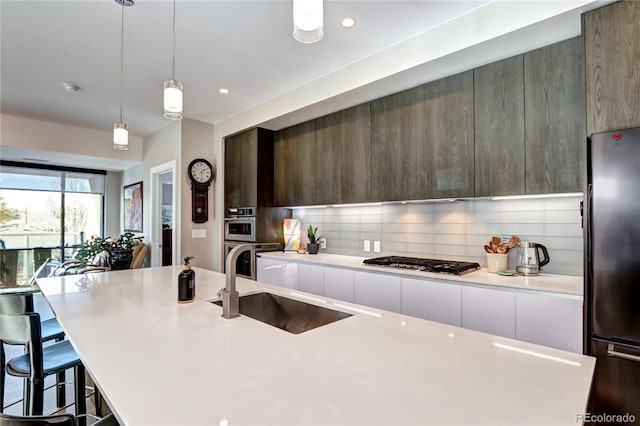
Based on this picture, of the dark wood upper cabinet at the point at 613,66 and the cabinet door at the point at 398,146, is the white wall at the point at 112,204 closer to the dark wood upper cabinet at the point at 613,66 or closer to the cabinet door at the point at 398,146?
the cabinet door at the point at 398,146

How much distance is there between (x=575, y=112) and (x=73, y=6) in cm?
329

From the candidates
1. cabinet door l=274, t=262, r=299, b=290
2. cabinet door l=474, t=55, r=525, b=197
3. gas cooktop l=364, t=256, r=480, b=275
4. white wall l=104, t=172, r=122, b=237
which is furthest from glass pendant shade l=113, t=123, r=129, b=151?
white wall l=104, t=172, r=122, b=237

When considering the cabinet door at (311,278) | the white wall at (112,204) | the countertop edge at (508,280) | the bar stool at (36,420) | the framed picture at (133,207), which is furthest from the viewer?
the white wall at (112,204)

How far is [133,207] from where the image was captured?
6.07 m

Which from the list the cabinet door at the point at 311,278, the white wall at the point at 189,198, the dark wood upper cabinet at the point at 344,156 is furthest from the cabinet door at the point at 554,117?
the white wall at the point at 189,198

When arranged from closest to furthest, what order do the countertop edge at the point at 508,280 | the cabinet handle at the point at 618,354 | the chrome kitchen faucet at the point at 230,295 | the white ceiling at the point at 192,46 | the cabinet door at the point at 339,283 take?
the chrome kitchen faucet at the point at 230,295, the cabinet handle at the point at 618,354, the countertop edge at the point at 508,280, the white ceiling at the point at 192,46, the cabinet door at the point at 339,283

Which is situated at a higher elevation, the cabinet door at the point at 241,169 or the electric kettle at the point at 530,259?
the cabinet door at the point at 241,169

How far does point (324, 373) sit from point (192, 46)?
272 cm

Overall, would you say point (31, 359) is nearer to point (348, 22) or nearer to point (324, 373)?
point (324, 373)

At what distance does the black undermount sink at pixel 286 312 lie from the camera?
5.28 ft

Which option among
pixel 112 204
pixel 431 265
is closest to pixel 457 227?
pixel 431 265

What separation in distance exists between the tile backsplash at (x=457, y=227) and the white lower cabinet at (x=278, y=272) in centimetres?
58

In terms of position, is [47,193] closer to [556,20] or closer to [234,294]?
[234,294]

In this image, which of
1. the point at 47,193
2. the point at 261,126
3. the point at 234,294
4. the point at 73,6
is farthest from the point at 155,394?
the point at 47,193
